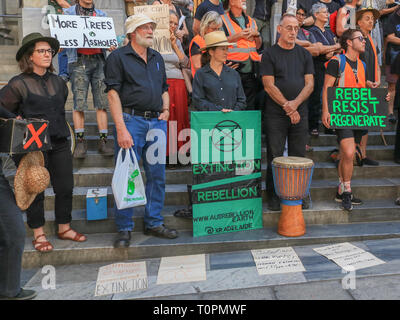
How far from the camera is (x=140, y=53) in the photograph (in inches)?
157

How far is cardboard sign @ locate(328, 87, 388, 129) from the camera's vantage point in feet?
15.2

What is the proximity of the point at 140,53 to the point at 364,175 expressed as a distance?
11.6 ft

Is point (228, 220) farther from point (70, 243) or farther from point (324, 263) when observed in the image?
point (70, 243)

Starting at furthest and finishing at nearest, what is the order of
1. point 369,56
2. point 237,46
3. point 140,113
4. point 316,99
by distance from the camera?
point 316,99, point 369,56, point 237,46, point 140,113

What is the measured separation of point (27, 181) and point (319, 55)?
184 inches

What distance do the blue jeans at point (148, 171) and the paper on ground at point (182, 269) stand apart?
493 millimetres

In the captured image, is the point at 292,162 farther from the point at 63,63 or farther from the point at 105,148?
the point at 63,63

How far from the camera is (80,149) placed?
17.1 feet

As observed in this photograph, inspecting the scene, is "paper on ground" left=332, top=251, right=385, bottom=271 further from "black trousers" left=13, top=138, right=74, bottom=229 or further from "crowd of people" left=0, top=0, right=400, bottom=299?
"black trousers" left=13, top=138, right=74, bottom=229

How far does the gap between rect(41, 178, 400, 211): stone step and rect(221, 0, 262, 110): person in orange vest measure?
59.8 inches

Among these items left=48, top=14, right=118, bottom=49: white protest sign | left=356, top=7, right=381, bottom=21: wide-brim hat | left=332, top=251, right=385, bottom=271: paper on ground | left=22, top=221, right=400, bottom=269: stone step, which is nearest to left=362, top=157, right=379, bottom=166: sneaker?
left=22, top=221, right=400, bottom=269: stone step

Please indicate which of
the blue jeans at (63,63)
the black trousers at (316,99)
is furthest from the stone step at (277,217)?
the blue jeans at (63,63)

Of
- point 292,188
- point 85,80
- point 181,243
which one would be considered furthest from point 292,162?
point 85,80
